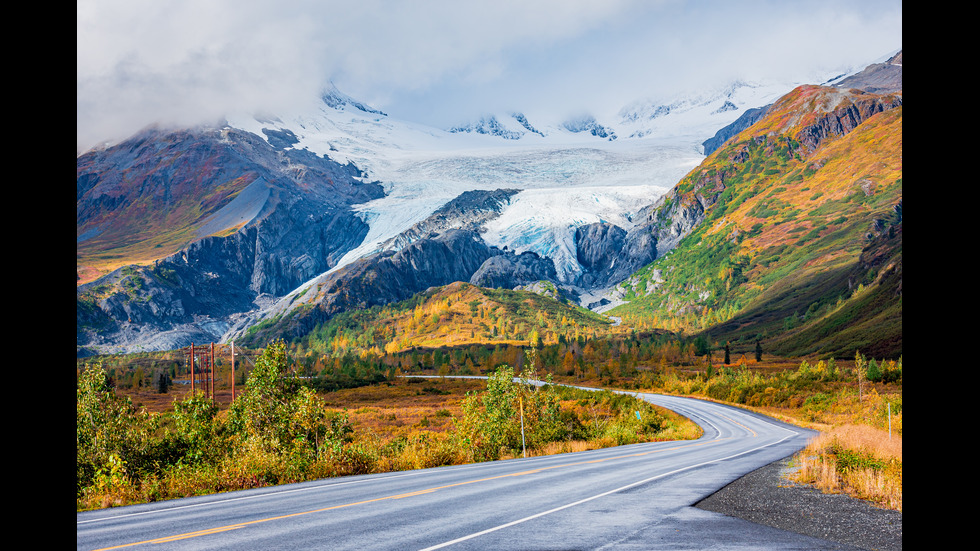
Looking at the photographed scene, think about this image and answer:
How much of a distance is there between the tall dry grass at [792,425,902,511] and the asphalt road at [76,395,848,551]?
2049 mm

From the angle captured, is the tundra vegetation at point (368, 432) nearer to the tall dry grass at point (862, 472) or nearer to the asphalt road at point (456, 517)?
the tall dry grass at point (862, 472)

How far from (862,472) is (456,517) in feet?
28.6

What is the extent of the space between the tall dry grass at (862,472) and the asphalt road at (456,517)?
2.05 m

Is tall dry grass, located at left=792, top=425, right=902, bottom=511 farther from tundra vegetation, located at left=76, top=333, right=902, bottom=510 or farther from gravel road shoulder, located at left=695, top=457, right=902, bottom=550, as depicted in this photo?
gravel road shoulder, located at left=695, top=457, right=902, bottom=550

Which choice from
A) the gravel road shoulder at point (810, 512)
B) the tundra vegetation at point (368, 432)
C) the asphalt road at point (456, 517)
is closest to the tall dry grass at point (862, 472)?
the tundra vegetation at point (368, 432)

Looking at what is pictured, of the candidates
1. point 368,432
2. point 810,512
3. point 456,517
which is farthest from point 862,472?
point 368,432

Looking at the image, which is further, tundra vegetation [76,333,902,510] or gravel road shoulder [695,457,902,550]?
tundra vegetation [76,333,902,510]

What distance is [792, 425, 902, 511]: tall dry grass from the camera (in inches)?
451

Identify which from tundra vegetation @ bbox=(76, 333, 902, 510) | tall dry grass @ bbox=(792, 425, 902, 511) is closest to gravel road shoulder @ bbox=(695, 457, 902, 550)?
tall dry grass @ bbox=(792, 425, 902, 511)

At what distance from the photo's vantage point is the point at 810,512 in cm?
1039

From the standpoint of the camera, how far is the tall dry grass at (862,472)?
11.5 metres

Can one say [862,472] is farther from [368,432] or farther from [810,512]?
[368,432]
